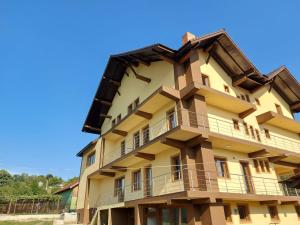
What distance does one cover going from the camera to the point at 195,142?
13000mm

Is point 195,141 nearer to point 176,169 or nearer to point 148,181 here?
point 176,169

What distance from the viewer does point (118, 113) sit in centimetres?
2233

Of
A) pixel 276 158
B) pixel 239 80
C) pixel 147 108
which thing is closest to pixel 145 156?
pixel 147 108

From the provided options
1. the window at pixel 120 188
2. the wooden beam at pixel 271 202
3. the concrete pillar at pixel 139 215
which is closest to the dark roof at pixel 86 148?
the window at pixel 120 188

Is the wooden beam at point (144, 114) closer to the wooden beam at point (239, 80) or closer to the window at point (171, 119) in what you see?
the window at point (171, 119)

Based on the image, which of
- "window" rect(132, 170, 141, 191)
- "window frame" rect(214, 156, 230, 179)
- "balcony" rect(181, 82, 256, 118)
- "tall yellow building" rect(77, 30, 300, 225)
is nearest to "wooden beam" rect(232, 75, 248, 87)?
"tall yellow building" rect(77, 30, 300, 225)

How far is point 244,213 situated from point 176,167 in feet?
16.0

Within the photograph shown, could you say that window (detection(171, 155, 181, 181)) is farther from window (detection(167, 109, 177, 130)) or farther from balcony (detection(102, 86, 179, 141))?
balcony (detection(102, 86, 179, 141))

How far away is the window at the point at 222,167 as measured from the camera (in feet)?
45.6

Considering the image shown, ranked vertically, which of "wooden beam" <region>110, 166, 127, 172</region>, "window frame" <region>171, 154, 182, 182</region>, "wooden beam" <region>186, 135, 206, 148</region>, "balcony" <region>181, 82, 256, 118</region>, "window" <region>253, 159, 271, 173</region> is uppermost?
"balcony" <region>181, 82, 256, 118</region>

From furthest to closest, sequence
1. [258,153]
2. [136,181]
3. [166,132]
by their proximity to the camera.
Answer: [136,181]
[258,153]
[166,132]

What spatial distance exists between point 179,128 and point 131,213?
10121mm

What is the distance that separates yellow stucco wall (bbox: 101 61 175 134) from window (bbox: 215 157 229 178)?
5.40 m

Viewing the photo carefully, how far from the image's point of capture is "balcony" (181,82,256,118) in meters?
14.0
